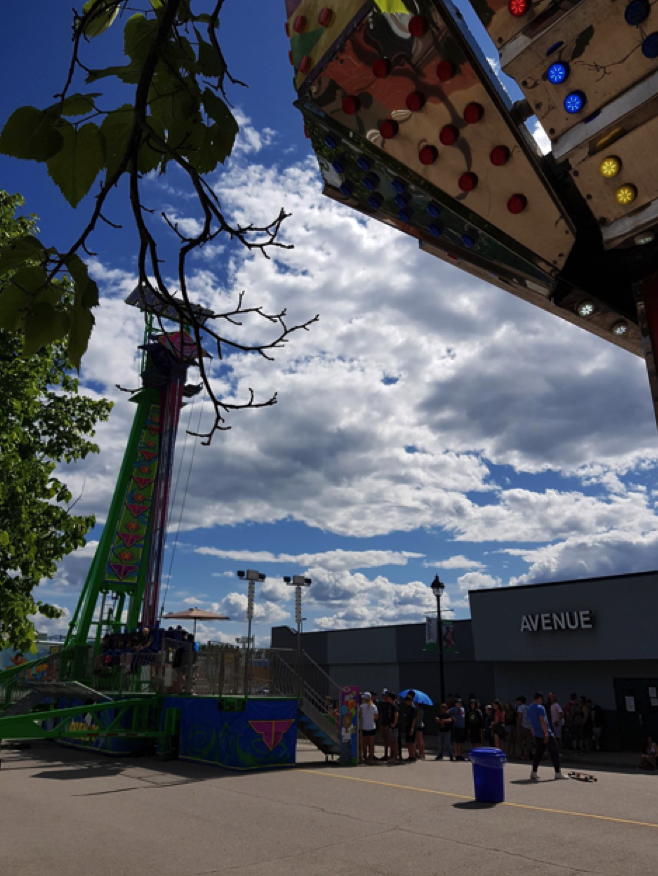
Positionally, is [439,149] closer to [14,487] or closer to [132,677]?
[14,487]

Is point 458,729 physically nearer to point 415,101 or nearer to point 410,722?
point 410,722

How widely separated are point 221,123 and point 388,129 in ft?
3.59

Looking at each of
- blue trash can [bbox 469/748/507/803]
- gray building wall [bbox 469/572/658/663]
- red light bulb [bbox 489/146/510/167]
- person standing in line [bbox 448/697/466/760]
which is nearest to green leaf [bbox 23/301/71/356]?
red light bulb [bbox 489/146/510/167]

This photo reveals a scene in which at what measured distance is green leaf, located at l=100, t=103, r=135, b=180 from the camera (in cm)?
204

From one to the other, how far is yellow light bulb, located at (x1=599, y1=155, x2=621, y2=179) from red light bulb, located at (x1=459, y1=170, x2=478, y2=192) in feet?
1.93

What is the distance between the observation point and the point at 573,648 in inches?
951

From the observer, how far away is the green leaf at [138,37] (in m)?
2.08

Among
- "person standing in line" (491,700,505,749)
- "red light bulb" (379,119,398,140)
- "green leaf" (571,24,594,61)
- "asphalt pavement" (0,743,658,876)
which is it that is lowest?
"asphalt pavement" (0,743,658,876)

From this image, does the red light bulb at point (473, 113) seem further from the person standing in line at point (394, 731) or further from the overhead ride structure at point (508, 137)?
the person standing in line at point (394, 731)

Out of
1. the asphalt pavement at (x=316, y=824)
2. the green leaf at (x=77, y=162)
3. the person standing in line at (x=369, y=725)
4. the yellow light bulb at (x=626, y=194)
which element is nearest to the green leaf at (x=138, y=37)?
the green leaf at (x=77, y=162)

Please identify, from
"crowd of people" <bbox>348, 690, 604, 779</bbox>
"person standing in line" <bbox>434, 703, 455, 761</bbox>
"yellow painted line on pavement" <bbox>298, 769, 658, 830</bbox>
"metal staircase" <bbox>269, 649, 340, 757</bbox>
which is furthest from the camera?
"person standing in line" <bbox>434, 703, 455, 761</bbox>

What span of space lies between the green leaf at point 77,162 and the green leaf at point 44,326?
32 cm

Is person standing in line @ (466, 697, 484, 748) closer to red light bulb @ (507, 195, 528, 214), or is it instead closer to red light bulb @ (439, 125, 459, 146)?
red light bulb @ (507, 195, 528, 214)

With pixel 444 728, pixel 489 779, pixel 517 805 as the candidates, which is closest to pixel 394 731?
pixel 444 728
